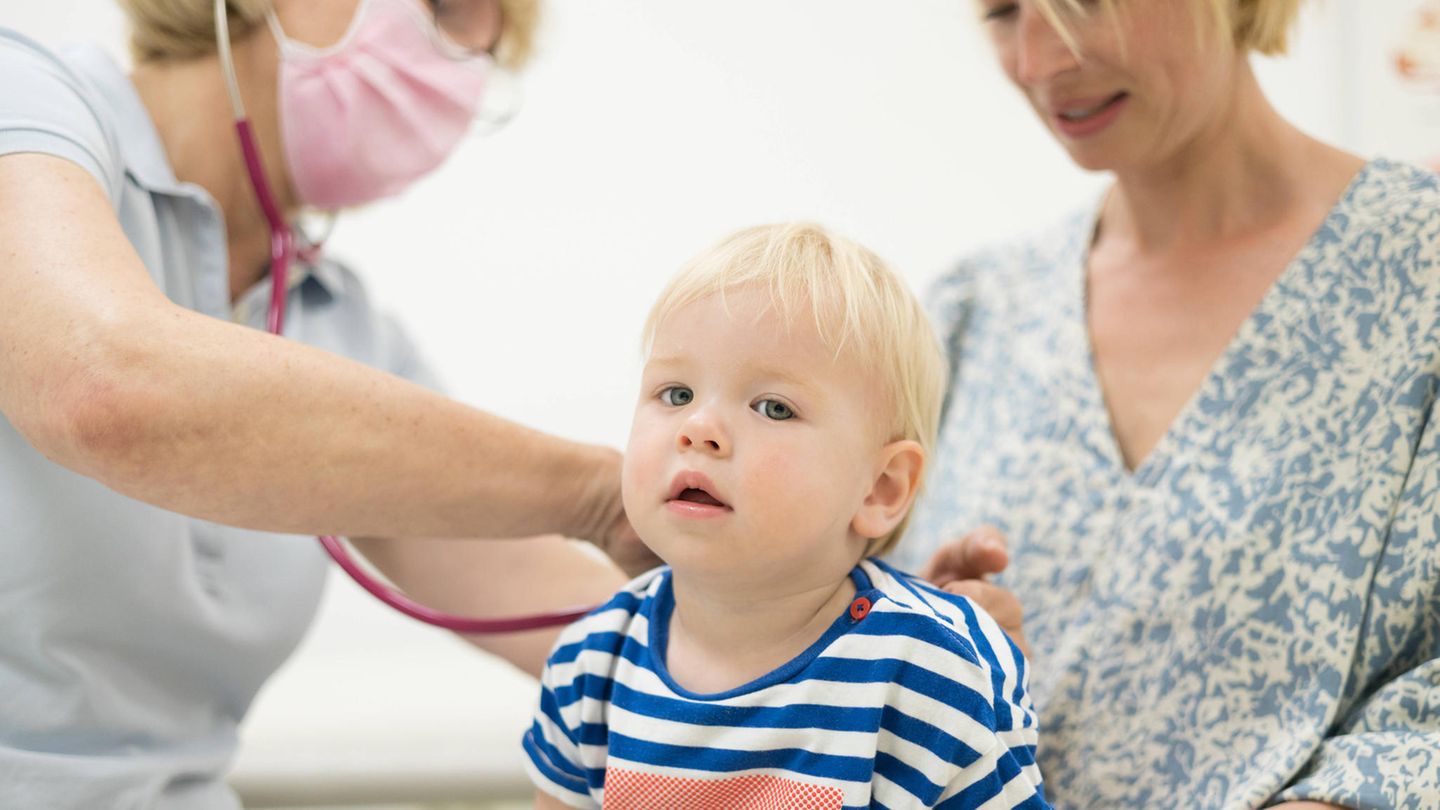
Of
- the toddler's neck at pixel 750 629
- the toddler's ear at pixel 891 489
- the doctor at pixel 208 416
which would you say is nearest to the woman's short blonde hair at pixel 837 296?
the toddler's ear at pixel 891 489

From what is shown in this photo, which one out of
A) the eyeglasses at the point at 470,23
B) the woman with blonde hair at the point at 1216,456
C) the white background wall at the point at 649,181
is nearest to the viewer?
the woman with blonde hair at the point at 1216,456

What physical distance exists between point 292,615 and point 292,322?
0.36m

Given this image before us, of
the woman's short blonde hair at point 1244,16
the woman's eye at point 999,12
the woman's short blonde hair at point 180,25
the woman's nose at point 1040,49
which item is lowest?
the woman's short blonde hair at point 180,25

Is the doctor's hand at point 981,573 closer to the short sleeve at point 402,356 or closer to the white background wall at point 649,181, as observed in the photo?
the short sleeve at point 402,356

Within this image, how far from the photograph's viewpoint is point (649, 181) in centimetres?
222

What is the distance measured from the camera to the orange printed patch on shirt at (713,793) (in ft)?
3.06

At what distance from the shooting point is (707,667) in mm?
1036

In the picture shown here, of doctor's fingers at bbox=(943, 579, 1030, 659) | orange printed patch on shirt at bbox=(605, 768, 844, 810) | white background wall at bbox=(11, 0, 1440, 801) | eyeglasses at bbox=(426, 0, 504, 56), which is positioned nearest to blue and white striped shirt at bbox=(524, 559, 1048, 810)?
orange printed patch on shirt at bbox=(605, 768, 844, 810)

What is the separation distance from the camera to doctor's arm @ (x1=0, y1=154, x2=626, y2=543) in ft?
3.07

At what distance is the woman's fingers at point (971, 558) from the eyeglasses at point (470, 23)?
0.87 meters

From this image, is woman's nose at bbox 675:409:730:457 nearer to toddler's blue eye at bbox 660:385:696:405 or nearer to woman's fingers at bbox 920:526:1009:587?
toddler's blue eye at bbox 660:385:696:405

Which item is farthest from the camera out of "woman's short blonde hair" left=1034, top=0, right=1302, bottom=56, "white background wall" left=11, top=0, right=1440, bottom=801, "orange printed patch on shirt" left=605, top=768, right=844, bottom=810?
"white background wall" left=11, top=0, right=1440, bottom=801

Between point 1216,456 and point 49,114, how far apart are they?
1.17 meters

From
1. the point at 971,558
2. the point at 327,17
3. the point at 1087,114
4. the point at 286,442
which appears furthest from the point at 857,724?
the point at 327,17
